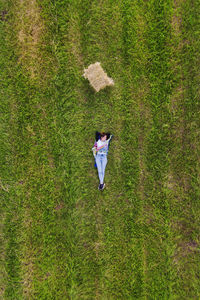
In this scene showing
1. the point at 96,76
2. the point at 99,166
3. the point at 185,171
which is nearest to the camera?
the point at 96,76

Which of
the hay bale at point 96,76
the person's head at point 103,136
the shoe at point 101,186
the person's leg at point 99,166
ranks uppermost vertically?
the hay bale at point 96,76

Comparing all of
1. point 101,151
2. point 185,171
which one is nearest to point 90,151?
point 101,151

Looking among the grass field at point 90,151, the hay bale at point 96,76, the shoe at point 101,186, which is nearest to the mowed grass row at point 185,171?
the grass field at point 90,151

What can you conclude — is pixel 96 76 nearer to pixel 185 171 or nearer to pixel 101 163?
pixel 101 163

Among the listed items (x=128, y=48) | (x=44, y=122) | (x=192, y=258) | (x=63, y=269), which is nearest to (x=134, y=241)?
(x=192, y=258)

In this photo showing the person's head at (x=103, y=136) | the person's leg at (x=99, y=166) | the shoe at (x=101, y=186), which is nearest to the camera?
the person's head at (x=103, y=136)

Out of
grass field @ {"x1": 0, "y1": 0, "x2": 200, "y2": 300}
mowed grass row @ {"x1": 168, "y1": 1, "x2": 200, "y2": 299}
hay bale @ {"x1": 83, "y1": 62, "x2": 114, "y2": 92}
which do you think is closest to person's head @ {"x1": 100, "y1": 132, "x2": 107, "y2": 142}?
grass field @ {"x1": 0, "y1": 0, "x2": 200, "y2": 300}

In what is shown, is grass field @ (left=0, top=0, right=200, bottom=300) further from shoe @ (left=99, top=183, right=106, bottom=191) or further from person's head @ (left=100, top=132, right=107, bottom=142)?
person's head @ (left=100, top=132, right=107, bottom=142)

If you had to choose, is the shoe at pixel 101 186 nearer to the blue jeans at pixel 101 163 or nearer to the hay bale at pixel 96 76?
the blue jeans at pixel 101 163
